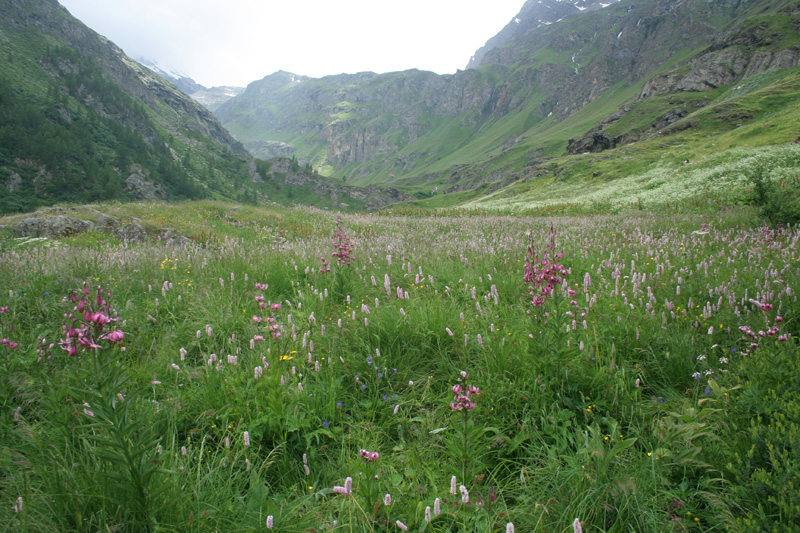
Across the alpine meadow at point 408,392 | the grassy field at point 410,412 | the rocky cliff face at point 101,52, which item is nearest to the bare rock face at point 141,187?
the rocky cliff face at point 101,52

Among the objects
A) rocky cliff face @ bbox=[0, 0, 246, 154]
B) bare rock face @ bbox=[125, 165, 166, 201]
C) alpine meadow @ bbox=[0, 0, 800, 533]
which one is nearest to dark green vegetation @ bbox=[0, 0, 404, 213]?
bare rock face @ bbox=[125, 165, 166, 201]

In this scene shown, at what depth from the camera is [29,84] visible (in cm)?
9581

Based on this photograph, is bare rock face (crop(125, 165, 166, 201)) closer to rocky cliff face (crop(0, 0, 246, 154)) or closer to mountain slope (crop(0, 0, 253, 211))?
mountain slope (crop(0, 0, 253, 211))

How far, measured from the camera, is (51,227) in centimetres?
1238

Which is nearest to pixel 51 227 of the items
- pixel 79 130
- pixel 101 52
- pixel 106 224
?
pixel 106 224

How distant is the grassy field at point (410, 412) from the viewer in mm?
1892

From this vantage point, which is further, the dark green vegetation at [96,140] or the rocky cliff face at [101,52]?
the rocky cliff face at [101,52]

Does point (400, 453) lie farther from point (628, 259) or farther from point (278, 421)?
point (628, 259)

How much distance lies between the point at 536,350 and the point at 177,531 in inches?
116

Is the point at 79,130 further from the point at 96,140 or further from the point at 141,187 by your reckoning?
the point at 141,187

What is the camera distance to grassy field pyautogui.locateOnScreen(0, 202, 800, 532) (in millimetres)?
1892

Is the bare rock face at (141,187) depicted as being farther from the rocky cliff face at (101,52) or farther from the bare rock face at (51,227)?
the bare rock face at (51,227)

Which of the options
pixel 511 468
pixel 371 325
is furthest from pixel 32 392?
pixel 511 468

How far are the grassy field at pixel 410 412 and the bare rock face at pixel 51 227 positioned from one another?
30.8 ft
